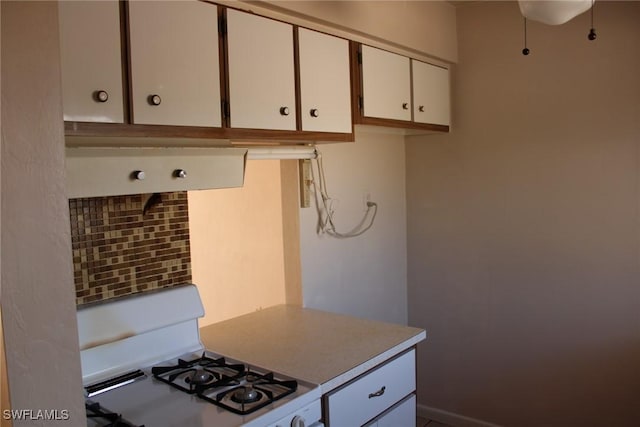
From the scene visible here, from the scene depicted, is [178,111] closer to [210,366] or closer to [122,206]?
[122,206]

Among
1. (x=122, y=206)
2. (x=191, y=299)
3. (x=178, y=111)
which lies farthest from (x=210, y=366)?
(x=178, y=111)

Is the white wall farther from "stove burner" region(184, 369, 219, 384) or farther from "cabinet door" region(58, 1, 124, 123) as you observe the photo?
"cabinet door" region(58, 1, 124, 123)

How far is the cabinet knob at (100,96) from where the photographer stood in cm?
143

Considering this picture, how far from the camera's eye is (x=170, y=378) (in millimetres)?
1735

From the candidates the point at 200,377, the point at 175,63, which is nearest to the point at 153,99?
the point at 175,63

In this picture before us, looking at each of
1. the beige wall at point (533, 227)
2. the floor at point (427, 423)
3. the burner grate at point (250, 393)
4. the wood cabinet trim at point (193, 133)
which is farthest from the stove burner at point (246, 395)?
the floor at point (427, 423)

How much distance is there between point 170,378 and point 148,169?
0.70m

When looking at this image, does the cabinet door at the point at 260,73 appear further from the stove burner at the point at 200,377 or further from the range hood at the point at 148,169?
the stove burner at the point at 200,377

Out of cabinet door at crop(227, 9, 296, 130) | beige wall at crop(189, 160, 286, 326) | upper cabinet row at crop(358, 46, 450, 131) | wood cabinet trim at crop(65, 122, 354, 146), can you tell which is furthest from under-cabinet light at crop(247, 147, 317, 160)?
beige wall at crop(189, 160, 286, 326)

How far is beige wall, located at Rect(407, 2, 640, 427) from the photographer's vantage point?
2637 mm

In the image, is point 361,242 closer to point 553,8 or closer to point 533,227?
point 533,227

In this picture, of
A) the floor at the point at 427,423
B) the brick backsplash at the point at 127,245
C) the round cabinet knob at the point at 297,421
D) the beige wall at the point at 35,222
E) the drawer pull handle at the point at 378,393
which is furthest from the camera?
the floor at the point at 427,423

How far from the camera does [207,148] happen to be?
69.7 inches

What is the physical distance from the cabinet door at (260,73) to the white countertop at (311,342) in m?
0.85
